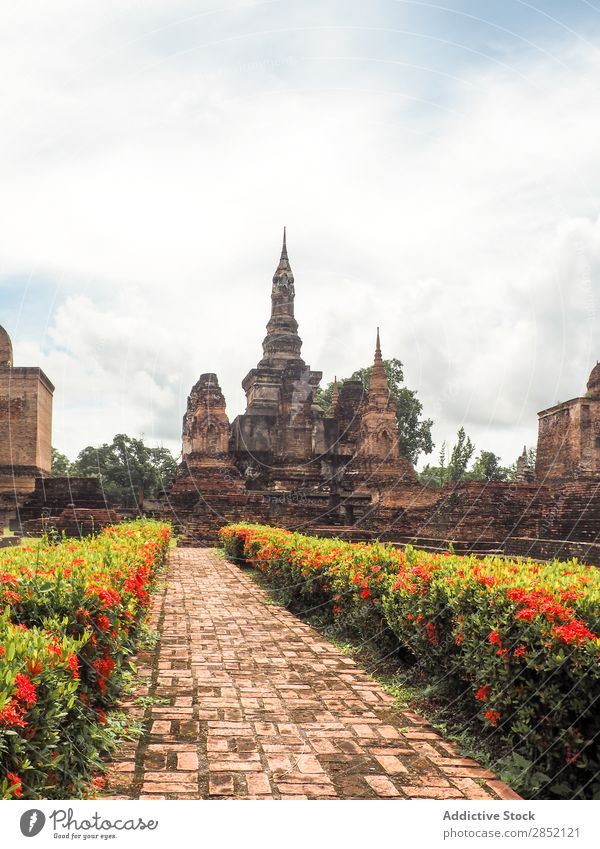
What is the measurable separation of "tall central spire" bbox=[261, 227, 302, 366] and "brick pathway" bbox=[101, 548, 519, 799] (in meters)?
31.2

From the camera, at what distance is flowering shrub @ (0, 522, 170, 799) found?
9.80ft

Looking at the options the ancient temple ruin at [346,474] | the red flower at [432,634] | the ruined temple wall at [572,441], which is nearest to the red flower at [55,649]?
the red flower at [432,634]

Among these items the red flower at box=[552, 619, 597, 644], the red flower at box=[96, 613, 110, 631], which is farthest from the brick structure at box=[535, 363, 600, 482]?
the red flower at box=[96, 613, 110, 631]

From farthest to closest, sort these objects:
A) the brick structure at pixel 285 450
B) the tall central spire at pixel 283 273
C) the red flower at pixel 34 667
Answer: the tall central spire at pixel 283 273
the brick structure at pixel 285 450
the red flower at pixel 34 667

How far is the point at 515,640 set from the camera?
4.53 m

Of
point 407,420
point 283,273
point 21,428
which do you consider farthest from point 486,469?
point 21,428

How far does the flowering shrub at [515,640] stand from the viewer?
392cm

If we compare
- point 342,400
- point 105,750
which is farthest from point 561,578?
point 342,400

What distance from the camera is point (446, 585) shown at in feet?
19.0

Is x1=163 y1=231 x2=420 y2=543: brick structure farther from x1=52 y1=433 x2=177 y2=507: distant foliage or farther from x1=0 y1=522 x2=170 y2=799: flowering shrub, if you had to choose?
x1=0 y1=522 x2=170 y2=799: flowering shrub

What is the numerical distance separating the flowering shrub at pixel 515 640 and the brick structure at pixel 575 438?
2486 centimetres

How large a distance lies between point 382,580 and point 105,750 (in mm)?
3765

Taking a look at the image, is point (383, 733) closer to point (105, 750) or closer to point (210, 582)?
point (105, 750)

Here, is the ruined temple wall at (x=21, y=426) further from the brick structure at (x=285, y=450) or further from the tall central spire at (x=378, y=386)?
the tall central spire at (x=378, y=386)
